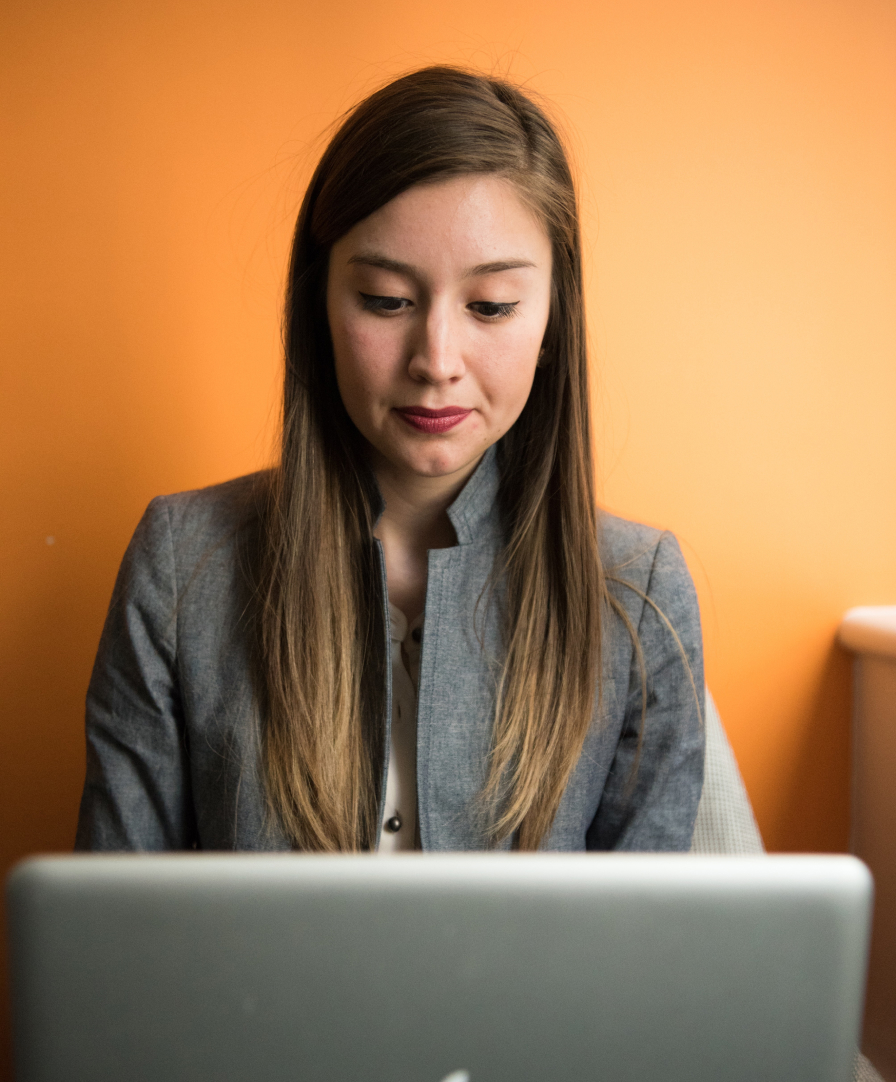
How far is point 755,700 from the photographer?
1.46m

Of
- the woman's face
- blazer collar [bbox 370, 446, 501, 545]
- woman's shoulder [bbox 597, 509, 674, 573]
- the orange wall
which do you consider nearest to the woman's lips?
the woman's face

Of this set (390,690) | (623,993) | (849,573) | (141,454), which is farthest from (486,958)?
(849,573)

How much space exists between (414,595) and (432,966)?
67 cm

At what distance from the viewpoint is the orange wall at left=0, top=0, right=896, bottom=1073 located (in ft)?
4.17

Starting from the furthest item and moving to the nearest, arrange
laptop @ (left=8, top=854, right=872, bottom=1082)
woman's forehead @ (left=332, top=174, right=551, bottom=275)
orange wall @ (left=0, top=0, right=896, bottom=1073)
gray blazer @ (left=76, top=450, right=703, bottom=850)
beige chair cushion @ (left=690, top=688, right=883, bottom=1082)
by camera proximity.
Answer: orange wall @ (left=0, top=0, right=896, bottom=1073)
beige chair cushion @ (left=690, top=688, right=883, bottom=1082)
gray blazer @ (left=76, top=450, right=703, bottom=850)
woman's forehead @ (left=332, top=174, right=551, bottom=275)
laptop @ (left=8, top=854, right=872, bottom=1082)

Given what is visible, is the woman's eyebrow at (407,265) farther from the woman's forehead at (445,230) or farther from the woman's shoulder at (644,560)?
the woman's shoulder at (644,560)

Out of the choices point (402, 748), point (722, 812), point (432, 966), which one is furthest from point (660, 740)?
point (432, 966)

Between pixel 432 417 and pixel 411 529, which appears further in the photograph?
pixel 411 529

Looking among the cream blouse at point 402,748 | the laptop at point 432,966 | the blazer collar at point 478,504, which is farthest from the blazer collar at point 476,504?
the laptop at point 432,966

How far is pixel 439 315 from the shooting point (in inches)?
32.1

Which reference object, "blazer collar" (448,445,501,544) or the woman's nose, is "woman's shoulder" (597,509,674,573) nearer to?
"blazer collar" (448,445,501,544)

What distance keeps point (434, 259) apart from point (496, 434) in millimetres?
192

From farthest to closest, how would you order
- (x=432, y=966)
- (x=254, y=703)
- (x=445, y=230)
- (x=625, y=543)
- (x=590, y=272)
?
(x=590, y=272) < (x=625, y=543) < (x=254, y=703) < (x=445, y=230) < (x=432, y=966)

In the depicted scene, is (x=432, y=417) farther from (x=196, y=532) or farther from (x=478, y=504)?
Result: (x=196, y=532)
